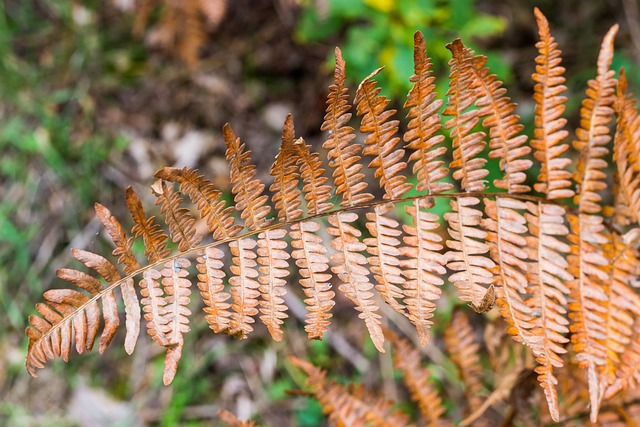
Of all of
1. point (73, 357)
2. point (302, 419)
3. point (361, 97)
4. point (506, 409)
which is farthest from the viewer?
point (73, 357)

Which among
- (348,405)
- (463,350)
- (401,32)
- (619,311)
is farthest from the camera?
(401,32)

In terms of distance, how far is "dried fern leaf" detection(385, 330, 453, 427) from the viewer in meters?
1.72

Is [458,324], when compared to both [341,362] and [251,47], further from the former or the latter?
[251,47]

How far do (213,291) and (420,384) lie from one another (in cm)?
81

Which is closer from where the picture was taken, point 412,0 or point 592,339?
point 592,339

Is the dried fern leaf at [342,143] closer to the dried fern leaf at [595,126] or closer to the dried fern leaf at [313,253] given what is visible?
the dried fern leaf at [313,253]

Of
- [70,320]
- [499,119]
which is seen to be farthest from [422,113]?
[70,320]

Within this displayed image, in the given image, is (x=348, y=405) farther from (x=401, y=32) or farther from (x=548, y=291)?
(x=401, y=32)

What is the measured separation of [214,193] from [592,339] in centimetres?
86

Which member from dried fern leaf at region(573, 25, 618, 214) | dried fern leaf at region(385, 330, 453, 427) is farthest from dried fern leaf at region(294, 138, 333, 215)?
dried fern leaf at region(385, 330, 453, 427)

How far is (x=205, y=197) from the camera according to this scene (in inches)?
49.6

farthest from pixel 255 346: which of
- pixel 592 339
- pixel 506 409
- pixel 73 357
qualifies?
pixel 592 339

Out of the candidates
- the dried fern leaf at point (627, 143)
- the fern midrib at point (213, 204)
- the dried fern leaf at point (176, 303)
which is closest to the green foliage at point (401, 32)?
the dried fern leaf at point (627, 143)

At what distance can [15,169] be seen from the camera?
304 centimetres
